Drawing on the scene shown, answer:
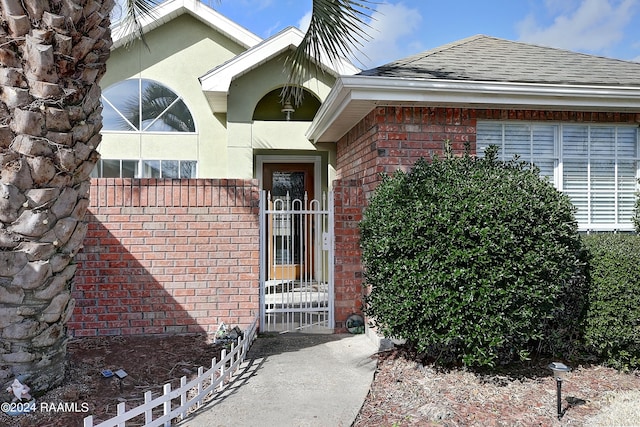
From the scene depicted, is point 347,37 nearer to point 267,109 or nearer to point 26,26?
point 26,26

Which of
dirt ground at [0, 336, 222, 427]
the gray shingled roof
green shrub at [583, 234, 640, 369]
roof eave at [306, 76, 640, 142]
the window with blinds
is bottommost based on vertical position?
dirt ground at [0, 336, 222, 427]

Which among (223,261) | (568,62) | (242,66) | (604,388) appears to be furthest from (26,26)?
(568,62)

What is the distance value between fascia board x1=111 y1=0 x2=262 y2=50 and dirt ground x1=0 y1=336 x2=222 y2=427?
723 cm

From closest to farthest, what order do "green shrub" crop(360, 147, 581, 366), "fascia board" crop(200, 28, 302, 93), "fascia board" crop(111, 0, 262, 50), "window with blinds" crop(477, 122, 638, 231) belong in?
"green shrub" crop(360, 147, 581, 366)
"window with blinds" crop(477, 122, 638, 231)
"fascia board" crop(200, 28, 302, 93)
"fascia board" crop(111, 0, 262, 50)

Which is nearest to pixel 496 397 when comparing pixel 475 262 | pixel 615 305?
pixel 475 262

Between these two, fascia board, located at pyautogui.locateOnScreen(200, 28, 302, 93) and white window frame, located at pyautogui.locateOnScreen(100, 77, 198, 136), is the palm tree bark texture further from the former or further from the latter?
white window frame, located at pyautogui.locateOnScreen(100, 77, 198, 136)

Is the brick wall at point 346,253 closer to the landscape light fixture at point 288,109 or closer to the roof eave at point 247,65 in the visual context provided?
the roof eave at point 247,65

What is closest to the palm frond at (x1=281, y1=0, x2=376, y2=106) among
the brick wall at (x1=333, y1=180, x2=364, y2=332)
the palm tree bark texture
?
the brick wall at (x1=333, y1=180, x2=364, y2=332)

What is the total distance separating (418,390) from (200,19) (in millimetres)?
9534

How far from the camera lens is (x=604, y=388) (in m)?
4.75

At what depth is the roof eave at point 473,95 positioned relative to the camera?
5.66 meters

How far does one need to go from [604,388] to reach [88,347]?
6160 millimetres

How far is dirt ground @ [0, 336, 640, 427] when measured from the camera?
13.0 ft

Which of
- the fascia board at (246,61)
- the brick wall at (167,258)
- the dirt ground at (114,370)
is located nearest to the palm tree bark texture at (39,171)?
the dirt ground at (114,370)
